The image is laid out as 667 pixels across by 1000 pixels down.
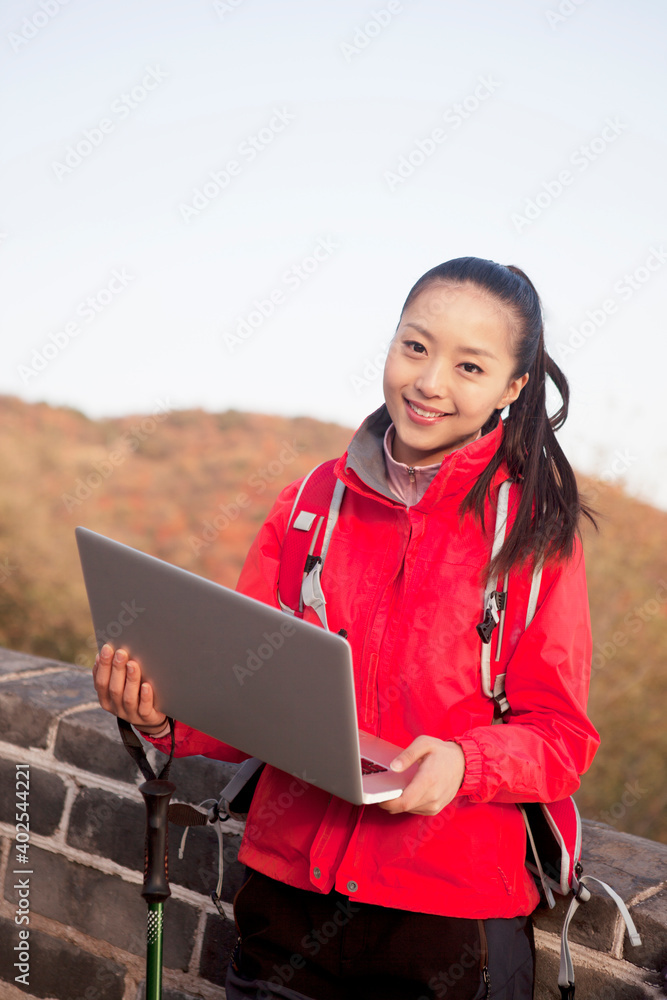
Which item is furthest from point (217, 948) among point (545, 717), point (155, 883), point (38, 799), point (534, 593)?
point (534, 593)

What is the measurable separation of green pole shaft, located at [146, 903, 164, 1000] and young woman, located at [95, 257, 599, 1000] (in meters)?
0.23

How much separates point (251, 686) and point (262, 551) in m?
0.43

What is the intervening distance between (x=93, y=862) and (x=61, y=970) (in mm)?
271

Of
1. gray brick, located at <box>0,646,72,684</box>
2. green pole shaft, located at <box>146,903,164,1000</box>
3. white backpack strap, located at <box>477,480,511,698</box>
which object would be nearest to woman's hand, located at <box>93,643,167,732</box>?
green pole shaft, located at <box>146,903,164,1000</box>

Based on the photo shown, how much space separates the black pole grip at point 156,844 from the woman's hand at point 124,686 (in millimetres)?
115

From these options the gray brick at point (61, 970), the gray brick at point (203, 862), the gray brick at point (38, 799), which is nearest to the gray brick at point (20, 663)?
the gray brick at point (38, 799)

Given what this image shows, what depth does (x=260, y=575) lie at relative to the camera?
1424mm

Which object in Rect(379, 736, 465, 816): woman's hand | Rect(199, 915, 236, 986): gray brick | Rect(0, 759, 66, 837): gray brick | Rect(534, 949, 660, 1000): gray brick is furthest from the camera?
Rect(0, 759, 66, 837): gray brick

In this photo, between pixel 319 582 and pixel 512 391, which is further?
pixel 512 391

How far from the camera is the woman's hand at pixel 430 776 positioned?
1047mm

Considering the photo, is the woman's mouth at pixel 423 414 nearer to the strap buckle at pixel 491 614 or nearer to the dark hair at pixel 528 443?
the dark hair at pixel 528 443

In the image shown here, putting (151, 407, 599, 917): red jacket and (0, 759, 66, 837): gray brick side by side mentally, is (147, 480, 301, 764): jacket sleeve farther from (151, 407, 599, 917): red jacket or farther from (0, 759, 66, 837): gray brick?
(0, 759, 66, 837): gray brick

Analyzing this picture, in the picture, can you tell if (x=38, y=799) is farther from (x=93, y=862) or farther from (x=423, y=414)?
(x=423, y=414)

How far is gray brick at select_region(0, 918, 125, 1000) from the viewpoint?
5.91 feet
